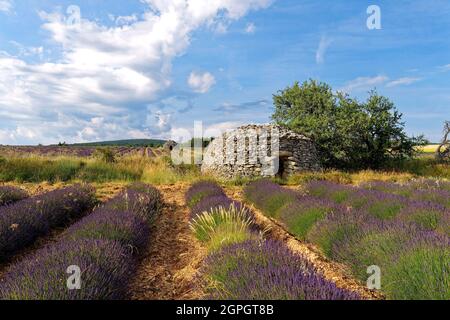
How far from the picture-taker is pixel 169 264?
4.75m

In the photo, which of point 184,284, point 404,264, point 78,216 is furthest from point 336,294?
point 78,216

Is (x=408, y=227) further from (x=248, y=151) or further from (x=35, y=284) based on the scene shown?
(x=248, y=151)

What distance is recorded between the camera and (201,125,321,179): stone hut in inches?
570

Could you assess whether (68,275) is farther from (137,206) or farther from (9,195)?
(9,195)

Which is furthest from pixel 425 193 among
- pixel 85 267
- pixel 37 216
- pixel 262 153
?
pixel 262 153

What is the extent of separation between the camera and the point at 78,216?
7.54 meters

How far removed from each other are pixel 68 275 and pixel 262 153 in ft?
39.6

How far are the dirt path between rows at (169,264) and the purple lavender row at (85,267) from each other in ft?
0.76

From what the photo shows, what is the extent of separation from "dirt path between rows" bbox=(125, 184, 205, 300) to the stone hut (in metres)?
7.09

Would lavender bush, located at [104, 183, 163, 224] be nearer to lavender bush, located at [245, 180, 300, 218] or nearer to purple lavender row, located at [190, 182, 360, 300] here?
lavender bush, located at [245, 180, 300, 218]

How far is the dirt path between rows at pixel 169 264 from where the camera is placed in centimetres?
368
